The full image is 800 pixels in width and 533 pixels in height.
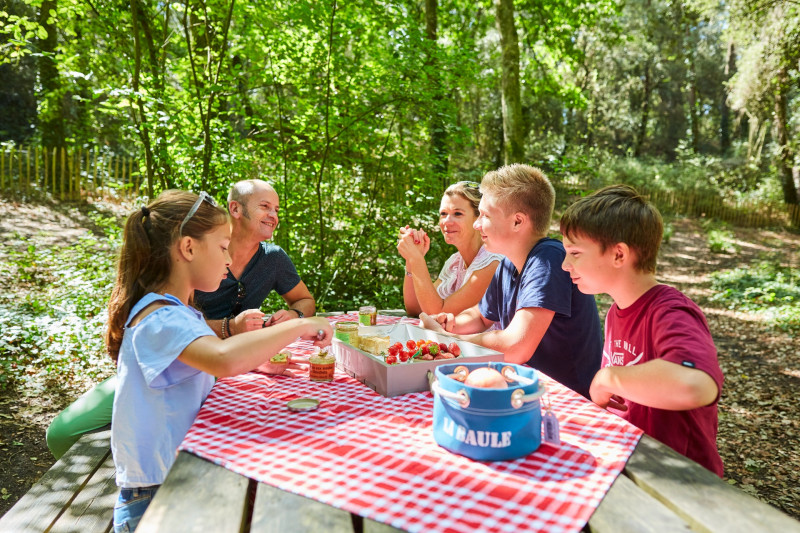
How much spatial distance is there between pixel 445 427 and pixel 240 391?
830mm

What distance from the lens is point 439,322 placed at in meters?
2.80

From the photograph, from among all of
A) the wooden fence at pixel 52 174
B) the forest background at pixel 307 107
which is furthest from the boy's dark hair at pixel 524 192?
the wooden fence at pixel 52 174

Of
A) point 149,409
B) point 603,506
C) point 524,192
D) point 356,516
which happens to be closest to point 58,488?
point 149,409

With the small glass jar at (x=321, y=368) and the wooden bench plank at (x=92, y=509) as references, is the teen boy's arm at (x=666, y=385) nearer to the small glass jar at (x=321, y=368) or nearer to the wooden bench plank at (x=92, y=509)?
the small glass jar at (x=321, y=368)

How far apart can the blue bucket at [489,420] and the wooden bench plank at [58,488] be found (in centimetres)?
151

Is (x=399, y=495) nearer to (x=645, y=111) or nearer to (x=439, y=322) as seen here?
(x=439, y=322)

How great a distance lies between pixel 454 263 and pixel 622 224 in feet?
6.36

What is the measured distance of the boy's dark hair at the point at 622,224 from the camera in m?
1.87

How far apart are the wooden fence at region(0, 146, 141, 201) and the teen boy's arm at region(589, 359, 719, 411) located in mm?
11534

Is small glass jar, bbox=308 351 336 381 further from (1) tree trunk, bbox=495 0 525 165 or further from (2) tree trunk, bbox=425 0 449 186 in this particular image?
(1) tree trunk, bbox=495 0 525 165

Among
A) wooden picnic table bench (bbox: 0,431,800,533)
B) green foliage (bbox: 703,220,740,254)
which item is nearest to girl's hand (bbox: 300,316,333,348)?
wooden picnic table bench (bbox: 0,431,800,533)

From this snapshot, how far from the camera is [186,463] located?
4.19 ft

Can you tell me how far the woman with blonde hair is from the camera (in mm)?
3193

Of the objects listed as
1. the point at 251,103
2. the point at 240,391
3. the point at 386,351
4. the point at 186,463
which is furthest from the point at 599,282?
the point at 251,103
